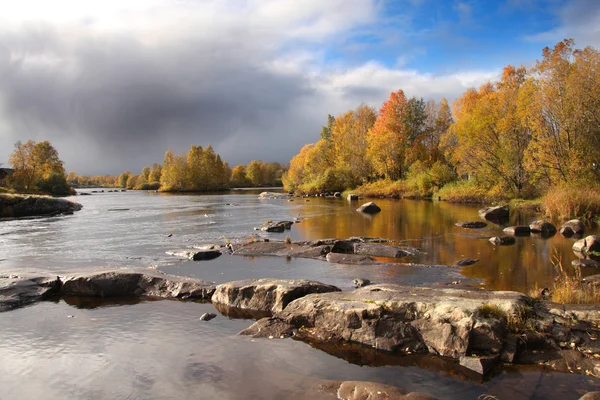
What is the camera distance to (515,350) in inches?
319

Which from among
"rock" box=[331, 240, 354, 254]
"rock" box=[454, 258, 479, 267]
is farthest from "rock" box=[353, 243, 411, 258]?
"rock" box=[454, 258, 479, 267]

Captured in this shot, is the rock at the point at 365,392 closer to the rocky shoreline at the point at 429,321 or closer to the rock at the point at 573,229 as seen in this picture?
the rocky shoreline at the point at 429,321

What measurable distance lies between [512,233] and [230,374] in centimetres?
2205

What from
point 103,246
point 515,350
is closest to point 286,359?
point 515,350

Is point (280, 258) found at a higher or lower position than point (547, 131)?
lower

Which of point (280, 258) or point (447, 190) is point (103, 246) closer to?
point (280, 258)

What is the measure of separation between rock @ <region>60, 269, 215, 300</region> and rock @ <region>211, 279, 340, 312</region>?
1235mm

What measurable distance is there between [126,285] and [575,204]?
30.2 metres

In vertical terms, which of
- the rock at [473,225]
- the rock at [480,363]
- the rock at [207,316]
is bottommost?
the rock at [207,316]

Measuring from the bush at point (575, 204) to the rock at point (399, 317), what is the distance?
2397 cm

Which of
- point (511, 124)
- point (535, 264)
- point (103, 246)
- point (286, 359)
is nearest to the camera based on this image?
point (286, 359)

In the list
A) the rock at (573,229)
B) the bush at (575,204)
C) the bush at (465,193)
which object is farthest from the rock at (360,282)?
the bush at (465,193)

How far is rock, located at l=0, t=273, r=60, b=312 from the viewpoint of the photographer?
12.7 metres

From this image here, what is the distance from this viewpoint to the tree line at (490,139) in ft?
109
